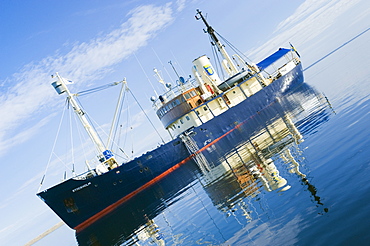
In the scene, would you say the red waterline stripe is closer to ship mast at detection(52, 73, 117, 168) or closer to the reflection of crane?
ship mast at detection(52, 73, 117, 168)

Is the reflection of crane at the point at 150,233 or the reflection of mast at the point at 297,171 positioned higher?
the reflection of crane at the point at 150,233

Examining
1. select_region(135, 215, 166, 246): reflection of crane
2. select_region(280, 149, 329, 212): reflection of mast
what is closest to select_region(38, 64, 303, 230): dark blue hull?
select_region(135, 215, 166, 246): reflection of crane

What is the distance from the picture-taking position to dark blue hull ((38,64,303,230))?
37312mm

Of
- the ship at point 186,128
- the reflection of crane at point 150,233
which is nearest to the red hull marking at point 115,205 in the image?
the ship at point 186,128

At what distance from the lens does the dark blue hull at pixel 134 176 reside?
37.3m

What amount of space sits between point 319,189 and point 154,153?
32661 millimetres

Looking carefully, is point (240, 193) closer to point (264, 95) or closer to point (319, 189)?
point (319, 189)

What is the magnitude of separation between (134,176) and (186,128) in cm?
1599

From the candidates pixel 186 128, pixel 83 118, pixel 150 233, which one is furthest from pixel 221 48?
pixel 150 233

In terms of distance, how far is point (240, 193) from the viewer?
1731 cm

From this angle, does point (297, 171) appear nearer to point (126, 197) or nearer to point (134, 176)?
point (134, 176)

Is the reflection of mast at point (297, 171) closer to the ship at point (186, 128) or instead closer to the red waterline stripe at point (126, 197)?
the ship at point (186, 128)

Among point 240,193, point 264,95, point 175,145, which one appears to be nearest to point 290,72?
point 264,95

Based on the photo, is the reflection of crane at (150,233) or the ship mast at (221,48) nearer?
the reflection of crane at (150,233)
